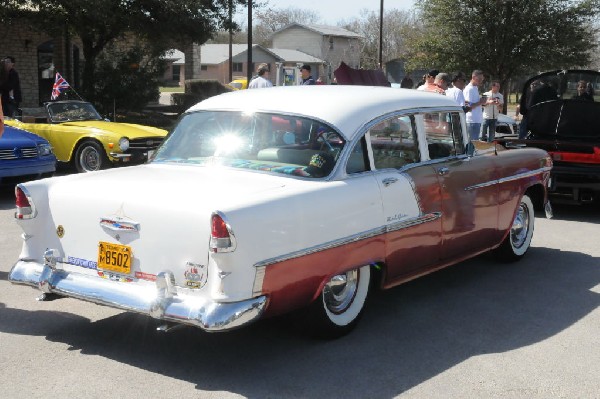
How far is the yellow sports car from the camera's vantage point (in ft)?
42.4

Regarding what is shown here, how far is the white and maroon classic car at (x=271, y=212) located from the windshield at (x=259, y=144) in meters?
0.01

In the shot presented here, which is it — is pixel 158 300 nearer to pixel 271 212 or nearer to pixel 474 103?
pixel 271 212

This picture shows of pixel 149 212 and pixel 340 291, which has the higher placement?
pixel 149 212

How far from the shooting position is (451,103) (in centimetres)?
660

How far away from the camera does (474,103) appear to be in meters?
13.2

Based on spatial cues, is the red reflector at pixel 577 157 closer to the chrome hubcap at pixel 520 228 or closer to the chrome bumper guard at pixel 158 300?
the chrome hubcap at pixel 520 228

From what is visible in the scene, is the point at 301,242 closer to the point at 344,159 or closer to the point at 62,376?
the point at 344,159

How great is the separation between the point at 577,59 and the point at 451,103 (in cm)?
2493

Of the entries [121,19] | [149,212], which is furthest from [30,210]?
[121,19]

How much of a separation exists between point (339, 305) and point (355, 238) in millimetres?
501

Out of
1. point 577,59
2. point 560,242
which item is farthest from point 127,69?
point 560,242

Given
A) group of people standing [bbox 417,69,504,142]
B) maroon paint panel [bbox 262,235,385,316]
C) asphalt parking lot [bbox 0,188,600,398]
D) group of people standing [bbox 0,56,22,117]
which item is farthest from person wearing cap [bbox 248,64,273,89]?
maroon paint panel [bbox 262,235,385,316]

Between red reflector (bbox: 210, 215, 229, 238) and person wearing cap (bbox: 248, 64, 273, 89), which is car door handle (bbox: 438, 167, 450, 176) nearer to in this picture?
red reflector (bbox: 210, 215, 229, 238)

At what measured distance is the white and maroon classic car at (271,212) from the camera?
437 centimetres
